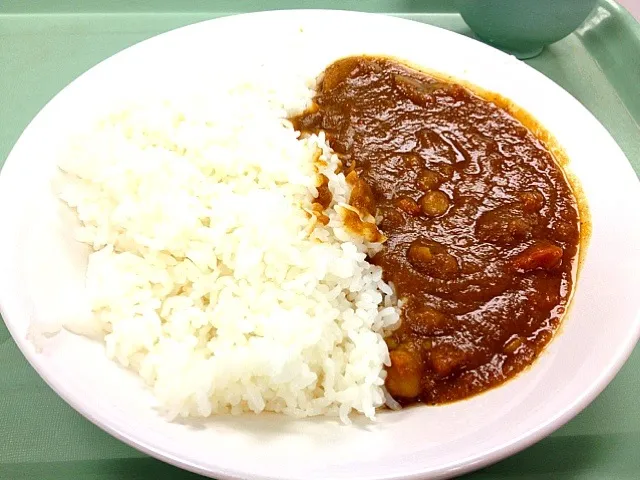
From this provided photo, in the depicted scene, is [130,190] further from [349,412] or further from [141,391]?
[349,412]

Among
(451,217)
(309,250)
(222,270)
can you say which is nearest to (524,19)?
(451,217)

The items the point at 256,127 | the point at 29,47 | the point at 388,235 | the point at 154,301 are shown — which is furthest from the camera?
the point at 29,47

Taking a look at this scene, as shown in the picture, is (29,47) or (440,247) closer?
(440,247)

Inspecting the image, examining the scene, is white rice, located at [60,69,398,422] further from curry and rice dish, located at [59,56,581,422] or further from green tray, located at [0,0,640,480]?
green tray, located at [0,0,640,480]

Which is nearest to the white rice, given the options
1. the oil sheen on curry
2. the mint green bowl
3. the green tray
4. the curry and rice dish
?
the curry and rice dish

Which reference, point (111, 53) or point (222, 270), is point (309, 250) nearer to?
point (222, 270)

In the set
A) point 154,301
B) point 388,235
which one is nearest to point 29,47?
point 154,301

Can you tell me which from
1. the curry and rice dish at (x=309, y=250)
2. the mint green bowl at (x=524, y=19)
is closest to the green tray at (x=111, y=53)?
the mint green bowl at (x=524, y=19)
